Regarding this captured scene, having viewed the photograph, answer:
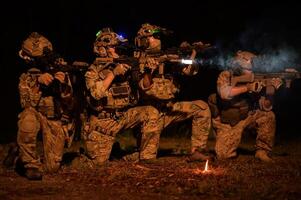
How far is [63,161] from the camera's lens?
1139 centimetres

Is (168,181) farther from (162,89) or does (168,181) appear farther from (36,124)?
(36,124)

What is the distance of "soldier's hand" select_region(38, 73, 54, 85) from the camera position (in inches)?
396

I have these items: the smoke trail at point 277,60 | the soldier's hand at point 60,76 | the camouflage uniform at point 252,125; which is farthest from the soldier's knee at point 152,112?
the smoke trail at point 277,60

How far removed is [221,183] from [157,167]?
1770 mm

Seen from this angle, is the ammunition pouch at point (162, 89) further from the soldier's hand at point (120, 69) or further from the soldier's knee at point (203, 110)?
the soldier's hand at point (120, 69)

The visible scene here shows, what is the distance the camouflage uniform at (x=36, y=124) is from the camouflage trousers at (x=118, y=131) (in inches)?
25.1

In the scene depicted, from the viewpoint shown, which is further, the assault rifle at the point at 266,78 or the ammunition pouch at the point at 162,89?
the assault rifle at the point at 266,78

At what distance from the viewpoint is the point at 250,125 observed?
1166 centimetres

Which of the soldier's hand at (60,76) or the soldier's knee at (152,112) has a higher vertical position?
the soldier's hand at (60,76)

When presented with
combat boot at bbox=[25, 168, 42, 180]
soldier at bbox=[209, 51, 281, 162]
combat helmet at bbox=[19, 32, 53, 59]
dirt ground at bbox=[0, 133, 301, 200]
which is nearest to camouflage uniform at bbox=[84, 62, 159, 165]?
dirt ground at bbox=[0, 133, 301, 200]

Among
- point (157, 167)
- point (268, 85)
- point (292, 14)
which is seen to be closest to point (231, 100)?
point (268, 85)

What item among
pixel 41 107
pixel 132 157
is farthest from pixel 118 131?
pixel 41 107

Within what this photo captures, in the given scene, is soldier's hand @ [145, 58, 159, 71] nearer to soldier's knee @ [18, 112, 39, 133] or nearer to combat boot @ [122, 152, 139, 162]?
combat boot @ [122, 152, 139, 162]

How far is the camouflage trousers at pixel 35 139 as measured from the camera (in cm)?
997
